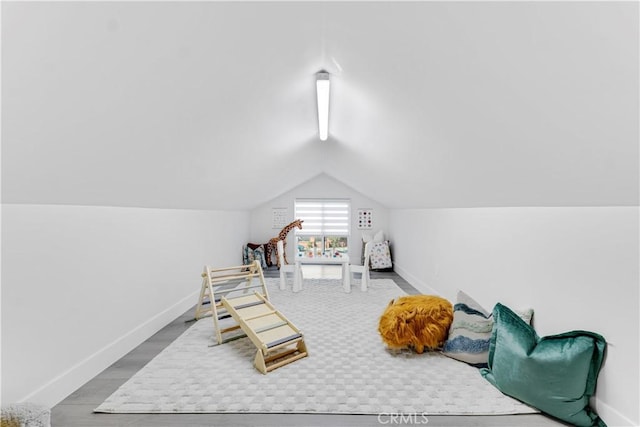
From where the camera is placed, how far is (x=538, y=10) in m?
0.82

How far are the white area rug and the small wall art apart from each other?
4.04 meters

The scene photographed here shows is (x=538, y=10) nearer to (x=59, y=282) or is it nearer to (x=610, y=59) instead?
(x=610, y=59)

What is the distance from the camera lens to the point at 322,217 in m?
6.89

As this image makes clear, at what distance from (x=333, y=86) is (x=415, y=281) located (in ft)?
11.7

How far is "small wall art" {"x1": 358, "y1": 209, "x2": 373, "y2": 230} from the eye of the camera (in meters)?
6.74

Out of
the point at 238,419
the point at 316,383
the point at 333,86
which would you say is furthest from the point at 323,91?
the point at 238,419

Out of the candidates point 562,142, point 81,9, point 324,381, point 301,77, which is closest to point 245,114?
point 301,77

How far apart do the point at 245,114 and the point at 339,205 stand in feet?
16.2

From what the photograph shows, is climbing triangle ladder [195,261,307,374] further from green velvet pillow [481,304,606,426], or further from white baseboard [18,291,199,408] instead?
green velvet pillow [481,304,606,426]

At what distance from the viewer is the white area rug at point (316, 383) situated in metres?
1.75

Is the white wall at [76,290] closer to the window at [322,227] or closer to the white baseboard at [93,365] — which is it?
the white baseboard at [93,365]

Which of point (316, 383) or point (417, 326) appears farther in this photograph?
point (417, 326)

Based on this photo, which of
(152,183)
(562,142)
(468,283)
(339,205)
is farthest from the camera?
(339,205)

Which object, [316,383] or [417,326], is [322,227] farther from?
[316,383]
